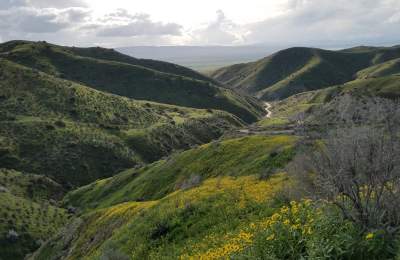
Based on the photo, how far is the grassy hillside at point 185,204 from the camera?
25031mm

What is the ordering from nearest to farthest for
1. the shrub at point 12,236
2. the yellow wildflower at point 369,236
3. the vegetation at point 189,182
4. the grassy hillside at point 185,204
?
the yellow wildflower at point 369,236 → the vegetation at point 189,182 → the grassy hillside at point 185,204 → the shrub at point 12,236

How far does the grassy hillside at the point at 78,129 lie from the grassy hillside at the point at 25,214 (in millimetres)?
14827

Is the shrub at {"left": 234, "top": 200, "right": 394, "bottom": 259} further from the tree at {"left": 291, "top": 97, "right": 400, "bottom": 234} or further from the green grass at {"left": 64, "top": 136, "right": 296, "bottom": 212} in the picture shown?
the green grass at {"left": 64, "top": 136, "right": 296, "bottom": 212}

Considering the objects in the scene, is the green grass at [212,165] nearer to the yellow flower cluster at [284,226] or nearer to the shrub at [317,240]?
the yellow flower cluster at [284,226]

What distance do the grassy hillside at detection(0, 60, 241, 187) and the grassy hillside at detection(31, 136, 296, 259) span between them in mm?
39740

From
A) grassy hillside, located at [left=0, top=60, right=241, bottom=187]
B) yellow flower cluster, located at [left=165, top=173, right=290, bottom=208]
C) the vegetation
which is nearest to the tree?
the vegetation

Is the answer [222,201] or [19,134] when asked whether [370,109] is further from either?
[19,134]

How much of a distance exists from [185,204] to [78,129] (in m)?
111

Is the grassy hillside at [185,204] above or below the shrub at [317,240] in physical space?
below

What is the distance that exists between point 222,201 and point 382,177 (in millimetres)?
14419

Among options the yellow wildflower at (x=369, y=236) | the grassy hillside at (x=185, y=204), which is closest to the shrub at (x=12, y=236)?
the grassy hillside at (x=185, y=204)

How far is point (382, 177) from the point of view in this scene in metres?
14.5

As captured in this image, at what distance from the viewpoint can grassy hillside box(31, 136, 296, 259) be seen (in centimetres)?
2503

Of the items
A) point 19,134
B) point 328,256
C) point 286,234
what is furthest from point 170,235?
point 19,134
